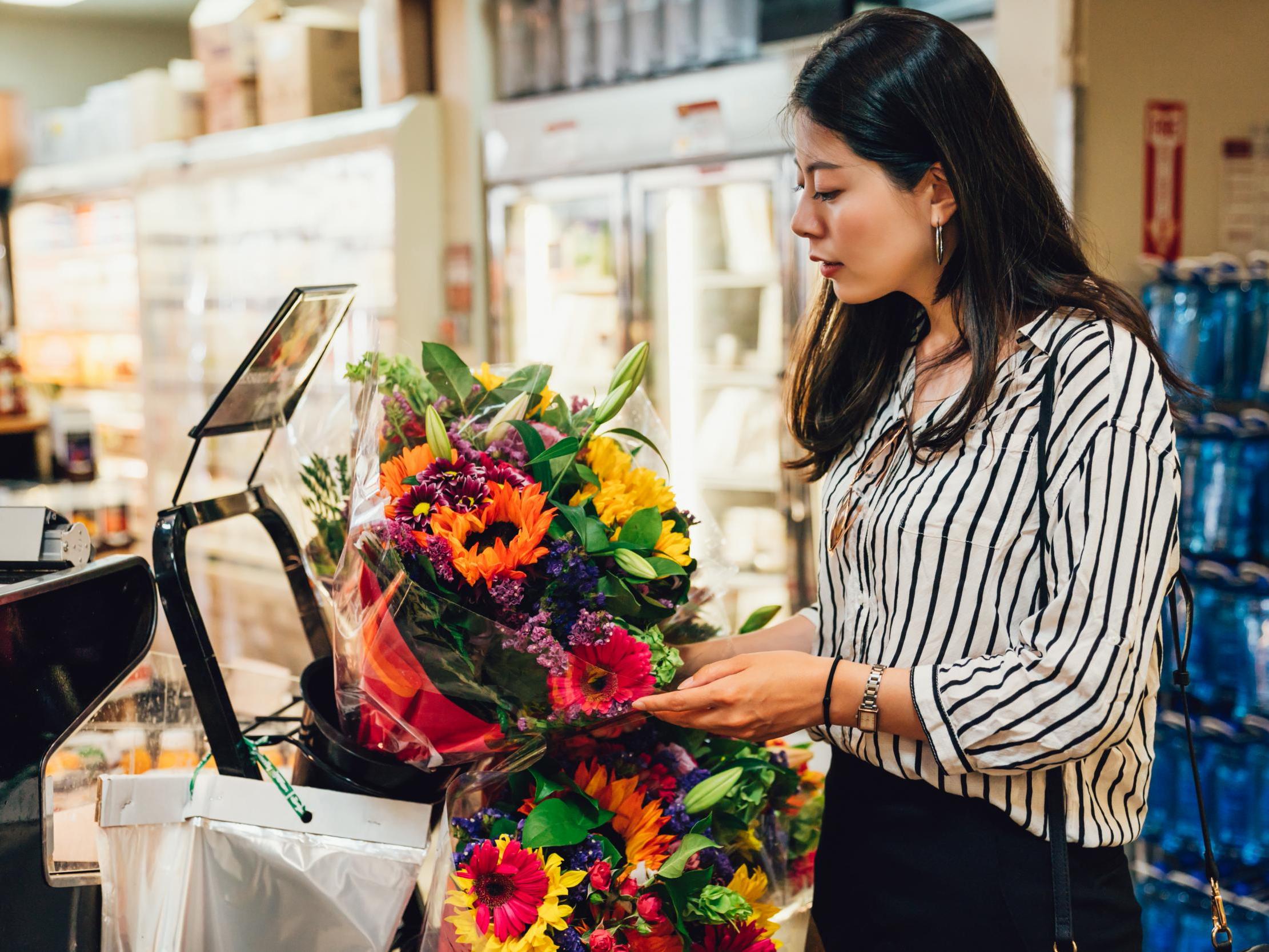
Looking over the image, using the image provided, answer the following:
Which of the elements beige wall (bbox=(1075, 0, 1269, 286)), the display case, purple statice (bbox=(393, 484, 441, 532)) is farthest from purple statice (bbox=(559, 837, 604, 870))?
the display case

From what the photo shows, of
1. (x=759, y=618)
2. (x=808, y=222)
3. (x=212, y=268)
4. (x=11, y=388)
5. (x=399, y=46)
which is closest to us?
(x=808, y=222)

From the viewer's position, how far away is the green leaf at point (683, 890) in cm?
108

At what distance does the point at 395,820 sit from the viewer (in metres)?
1.13

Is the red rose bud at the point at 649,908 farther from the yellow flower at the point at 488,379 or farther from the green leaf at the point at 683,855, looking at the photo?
the yellow flower at the point at 488,379

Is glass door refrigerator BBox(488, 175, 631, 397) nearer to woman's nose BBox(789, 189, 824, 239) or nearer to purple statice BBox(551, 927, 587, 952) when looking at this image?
woman's nose BBox(789, 189, 824, 239)

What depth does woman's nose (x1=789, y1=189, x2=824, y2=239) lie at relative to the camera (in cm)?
123

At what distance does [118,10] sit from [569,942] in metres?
7.17

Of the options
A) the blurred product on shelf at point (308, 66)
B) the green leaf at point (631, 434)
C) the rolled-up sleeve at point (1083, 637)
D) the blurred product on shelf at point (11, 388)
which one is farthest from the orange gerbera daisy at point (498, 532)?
the blurred product on shelf at point (11, 388)

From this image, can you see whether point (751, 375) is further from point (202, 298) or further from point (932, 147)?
point (202, 298)

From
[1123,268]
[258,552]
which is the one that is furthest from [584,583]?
[258,552]

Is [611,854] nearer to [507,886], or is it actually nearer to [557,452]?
[507,886]

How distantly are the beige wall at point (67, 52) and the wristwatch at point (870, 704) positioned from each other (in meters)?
7.29

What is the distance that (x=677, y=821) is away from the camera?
45.0 inches

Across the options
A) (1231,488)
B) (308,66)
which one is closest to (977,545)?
(1231,488)
